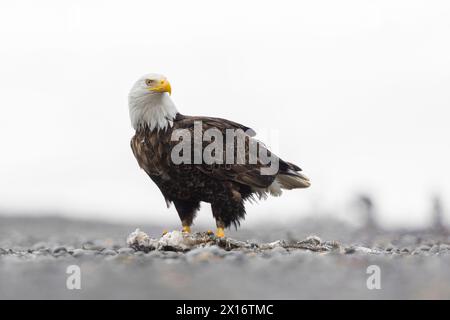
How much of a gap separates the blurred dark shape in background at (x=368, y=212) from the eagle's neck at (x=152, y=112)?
7.32 meters

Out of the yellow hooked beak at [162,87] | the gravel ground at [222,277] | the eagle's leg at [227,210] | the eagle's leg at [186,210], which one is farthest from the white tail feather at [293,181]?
the gravel ground at [222,277]

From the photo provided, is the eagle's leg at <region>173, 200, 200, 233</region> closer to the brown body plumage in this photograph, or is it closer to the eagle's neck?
the brown body plumage

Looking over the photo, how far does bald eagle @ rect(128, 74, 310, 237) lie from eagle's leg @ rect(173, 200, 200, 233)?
0.01 m

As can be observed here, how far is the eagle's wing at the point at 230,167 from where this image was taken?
24.7 ft

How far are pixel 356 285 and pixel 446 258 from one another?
184cm

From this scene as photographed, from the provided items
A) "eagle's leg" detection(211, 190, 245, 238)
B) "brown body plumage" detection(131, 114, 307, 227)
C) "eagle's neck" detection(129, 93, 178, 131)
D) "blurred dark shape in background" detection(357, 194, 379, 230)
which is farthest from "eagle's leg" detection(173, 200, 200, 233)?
"blurred dark shape in background" detection(357, 194, 379, 230)

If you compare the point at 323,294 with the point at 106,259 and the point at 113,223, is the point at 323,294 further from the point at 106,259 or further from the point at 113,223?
the point at 113,223

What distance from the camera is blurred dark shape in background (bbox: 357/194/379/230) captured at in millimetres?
14203

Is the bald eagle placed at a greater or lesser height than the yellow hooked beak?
lesser

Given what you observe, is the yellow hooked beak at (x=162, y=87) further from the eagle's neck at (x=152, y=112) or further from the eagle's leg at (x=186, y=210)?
the eagle's leg at (x=186, y=210)

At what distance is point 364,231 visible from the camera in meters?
14.5

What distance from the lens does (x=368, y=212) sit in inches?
568

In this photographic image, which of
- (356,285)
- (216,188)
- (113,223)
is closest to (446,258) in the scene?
(356,285)
